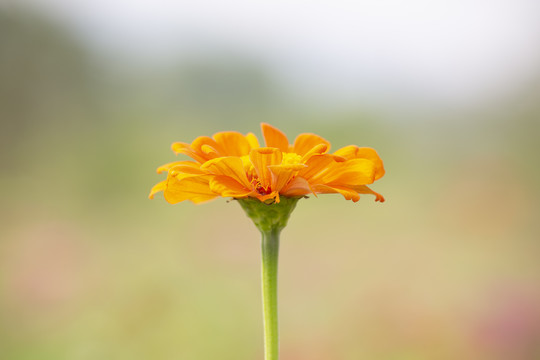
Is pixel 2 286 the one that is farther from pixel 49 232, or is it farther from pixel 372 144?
pixel 372 144

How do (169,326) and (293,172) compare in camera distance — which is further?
(169,326)

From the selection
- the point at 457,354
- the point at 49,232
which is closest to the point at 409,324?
the point at 457,354

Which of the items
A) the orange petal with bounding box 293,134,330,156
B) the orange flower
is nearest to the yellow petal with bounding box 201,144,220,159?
the orange flower

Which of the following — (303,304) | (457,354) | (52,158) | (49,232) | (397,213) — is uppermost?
(52,158)

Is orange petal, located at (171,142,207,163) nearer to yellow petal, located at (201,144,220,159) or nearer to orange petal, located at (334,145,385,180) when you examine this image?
yellow petal, located at (201,144,220,159)

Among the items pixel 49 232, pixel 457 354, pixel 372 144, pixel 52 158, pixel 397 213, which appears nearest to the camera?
pixel 457 354

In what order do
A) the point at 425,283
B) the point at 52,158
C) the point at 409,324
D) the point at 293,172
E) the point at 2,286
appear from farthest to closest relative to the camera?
1. the point at 52,158
2. the point at 425,283
3. the point at 2,286
4. the point at 409,324
5. the point at 293,172
